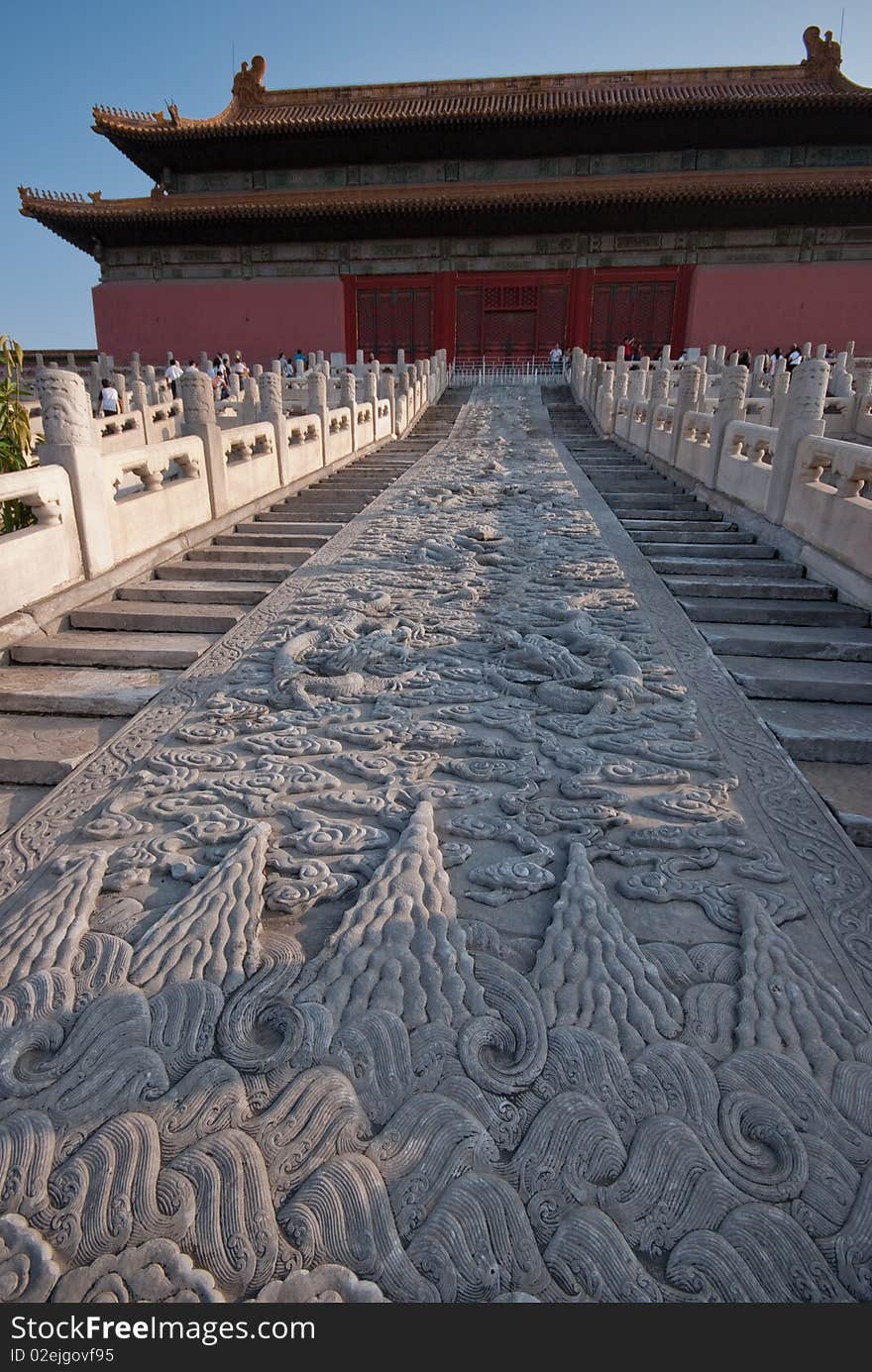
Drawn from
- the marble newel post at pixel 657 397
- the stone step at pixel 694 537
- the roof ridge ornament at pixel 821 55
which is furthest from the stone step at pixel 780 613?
the roof ridge ornament at pixel 821 55

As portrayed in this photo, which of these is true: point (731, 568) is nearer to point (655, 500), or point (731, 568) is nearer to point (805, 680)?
point (805, 680)

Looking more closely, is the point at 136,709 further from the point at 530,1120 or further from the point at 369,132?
the point at 369,132

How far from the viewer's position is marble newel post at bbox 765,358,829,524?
228 inches

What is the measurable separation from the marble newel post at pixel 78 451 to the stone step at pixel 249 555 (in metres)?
1.13

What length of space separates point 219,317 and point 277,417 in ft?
60.0

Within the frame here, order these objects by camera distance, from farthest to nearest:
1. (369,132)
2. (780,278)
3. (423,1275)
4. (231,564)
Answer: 1. (369,132)
2. (780,278)
3. (231,564)
4. (423,1275)

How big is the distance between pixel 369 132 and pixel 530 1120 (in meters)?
29.3

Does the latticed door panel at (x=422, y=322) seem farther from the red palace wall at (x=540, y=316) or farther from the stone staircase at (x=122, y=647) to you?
the stone staircase at (x=122, y=647)

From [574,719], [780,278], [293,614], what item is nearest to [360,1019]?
[574,719]

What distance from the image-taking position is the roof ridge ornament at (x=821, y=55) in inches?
922

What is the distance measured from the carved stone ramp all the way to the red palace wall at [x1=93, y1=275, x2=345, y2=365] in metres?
23.8

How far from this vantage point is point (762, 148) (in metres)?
22.9

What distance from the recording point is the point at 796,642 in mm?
4352

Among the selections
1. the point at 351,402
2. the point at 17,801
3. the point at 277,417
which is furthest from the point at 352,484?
the point at 17,801
